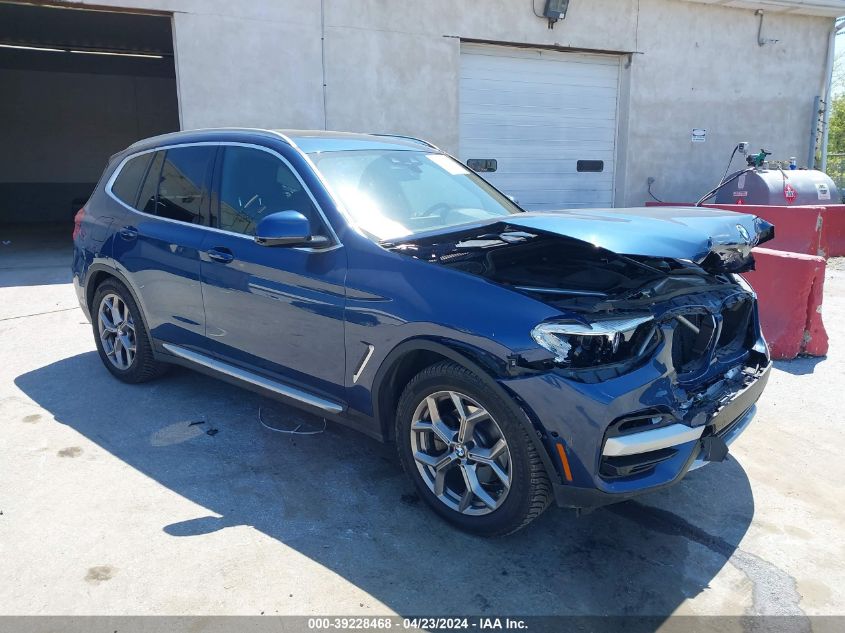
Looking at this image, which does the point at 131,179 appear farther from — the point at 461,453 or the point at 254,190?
the point at 461,453

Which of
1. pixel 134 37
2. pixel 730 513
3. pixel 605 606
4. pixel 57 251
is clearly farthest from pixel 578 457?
pixel 134 37

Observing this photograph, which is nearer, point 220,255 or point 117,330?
point 220,255

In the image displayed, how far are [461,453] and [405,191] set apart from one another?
1.67 metres

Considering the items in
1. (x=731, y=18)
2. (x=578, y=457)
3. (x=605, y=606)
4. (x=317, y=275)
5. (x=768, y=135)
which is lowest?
(x=605, y=606)

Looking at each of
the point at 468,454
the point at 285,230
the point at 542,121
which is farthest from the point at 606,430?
the point at 542,121

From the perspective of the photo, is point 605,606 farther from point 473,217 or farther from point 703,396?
point 473,217

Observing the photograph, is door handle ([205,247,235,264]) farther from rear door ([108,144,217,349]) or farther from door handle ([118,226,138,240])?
door handle ([118,226,138,240])

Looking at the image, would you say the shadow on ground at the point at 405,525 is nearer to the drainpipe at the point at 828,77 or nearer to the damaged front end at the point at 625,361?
the damaged front end at the point at 625,361

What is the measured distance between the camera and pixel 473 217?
4059 mm

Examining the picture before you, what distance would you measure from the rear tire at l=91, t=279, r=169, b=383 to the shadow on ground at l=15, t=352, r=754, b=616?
49 centimetres

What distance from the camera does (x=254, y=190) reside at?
12.9 feet

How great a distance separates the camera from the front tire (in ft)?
9.09

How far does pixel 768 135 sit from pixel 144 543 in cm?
1429

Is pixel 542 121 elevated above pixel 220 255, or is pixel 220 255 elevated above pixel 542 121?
pixel 542 121
